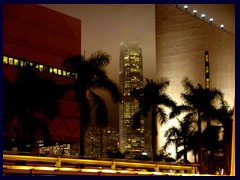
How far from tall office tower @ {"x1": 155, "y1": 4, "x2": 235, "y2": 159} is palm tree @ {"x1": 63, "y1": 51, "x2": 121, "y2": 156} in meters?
55.5

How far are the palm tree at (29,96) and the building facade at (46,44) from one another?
76.2ft

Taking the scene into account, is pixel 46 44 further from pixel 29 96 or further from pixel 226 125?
pixel 29 96

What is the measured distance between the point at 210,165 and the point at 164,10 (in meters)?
41.9

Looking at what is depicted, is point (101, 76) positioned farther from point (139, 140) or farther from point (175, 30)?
point (139, 140)

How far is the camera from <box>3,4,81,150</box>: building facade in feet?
187

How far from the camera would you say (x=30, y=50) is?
58812 mm

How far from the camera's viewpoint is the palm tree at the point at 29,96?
31.3m

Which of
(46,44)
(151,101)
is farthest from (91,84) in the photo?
(46,44)

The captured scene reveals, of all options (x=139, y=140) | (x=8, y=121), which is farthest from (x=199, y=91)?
(x=139, y=140)

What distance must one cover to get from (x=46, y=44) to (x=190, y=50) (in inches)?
1377

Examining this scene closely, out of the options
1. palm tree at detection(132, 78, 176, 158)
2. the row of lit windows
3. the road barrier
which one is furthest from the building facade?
the road barrier

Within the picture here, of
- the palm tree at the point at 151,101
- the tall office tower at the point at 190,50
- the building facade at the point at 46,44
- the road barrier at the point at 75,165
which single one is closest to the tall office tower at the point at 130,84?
the tall office tower at the point at 190,50

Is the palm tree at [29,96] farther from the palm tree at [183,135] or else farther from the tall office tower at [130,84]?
the tall office tower at [130,84]

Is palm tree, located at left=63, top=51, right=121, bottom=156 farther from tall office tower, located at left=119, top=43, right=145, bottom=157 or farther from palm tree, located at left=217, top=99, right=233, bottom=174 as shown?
tall office tower, located at left=119, top=43, right=145, bottom=157
